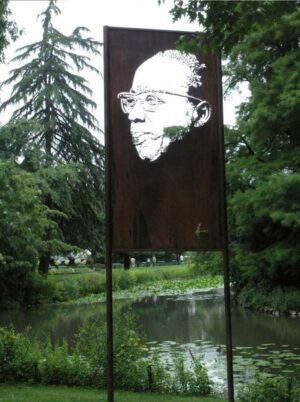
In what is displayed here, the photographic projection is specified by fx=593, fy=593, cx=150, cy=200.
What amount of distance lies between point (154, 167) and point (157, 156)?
11cm

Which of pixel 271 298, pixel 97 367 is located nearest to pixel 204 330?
pixel 271 298

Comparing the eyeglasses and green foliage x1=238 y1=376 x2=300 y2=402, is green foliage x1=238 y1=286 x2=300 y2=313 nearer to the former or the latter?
green foliage x1=238 y1=376 x2=300 y2=402

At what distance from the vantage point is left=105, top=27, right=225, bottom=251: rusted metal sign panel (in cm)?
577

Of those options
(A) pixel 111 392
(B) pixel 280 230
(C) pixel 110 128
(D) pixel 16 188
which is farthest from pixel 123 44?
(B) pixel 280 230

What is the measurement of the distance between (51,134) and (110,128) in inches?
1167

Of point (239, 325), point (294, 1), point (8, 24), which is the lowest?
point (239, 325)

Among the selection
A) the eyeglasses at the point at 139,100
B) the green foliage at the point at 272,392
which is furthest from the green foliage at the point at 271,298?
the eyeglasses at the point at 139,100

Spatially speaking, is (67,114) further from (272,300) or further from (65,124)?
(272,300)

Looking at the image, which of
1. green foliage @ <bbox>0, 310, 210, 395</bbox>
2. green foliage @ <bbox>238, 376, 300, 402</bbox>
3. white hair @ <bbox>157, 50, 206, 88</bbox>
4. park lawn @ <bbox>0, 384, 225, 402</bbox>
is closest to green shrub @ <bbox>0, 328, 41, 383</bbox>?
green foliage @ <bbox>0, 310, 210, 395</bbox>

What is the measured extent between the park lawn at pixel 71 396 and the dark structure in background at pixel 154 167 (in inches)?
45.0

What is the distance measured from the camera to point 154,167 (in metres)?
5.85

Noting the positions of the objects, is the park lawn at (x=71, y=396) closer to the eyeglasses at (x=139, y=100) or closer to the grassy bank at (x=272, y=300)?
the eyeglasses at (x=139, y=100)

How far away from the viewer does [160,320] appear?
1802 centimetres

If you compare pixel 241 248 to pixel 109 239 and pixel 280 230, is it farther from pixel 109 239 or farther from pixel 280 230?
pixel 109 239
